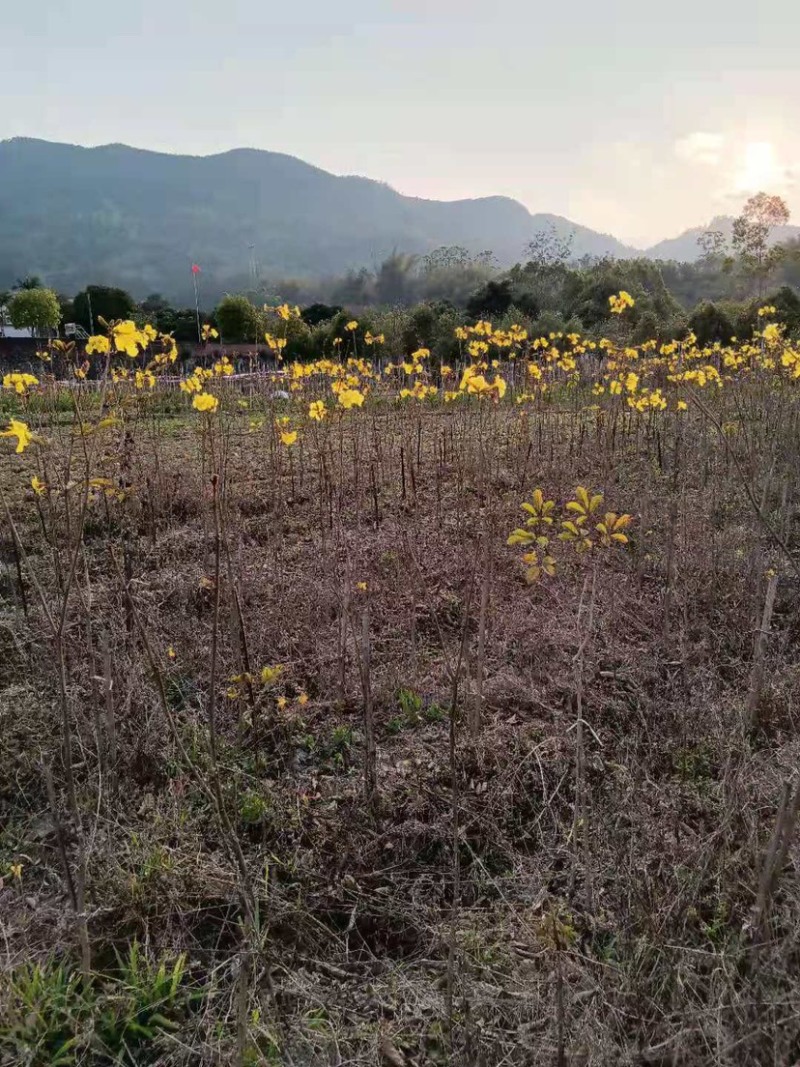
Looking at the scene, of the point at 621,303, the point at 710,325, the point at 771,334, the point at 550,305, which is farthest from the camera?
the point at 550,305

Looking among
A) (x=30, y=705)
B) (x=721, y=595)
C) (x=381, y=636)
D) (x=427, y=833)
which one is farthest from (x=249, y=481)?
(x=427, y=833)

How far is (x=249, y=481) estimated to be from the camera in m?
5.53

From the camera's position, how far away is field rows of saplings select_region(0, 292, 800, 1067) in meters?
1.36

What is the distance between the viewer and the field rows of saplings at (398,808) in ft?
4.46

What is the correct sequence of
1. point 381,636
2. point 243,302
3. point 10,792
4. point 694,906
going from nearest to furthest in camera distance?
point 694,906 → point 10,792 → point 381,636 → point 243,302

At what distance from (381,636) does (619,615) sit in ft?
3.51

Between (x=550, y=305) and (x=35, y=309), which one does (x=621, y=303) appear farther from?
(x=35, y=309)

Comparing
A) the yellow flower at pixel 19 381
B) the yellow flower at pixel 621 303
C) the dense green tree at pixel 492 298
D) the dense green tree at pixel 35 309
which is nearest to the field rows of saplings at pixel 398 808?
the yellow flower at pixel 19 381

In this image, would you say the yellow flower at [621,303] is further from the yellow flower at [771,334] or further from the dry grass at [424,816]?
the dry grass at [424,816]

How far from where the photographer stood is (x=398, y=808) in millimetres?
2021

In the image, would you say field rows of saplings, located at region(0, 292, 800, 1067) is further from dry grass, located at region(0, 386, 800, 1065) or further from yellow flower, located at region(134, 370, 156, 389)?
yellow flower, located at region(134, 370, 156, 389)

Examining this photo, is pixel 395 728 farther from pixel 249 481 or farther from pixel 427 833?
pixel 249 481

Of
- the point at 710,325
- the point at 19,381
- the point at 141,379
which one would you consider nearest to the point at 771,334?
the point at 141,379

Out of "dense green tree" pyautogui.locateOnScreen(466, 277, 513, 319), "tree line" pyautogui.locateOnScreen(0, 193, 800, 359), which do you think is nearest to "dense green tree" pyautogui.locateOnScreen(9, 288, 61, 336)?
"tree line" pyautogui.locateOnScreen(0, 193, 800, 359)
